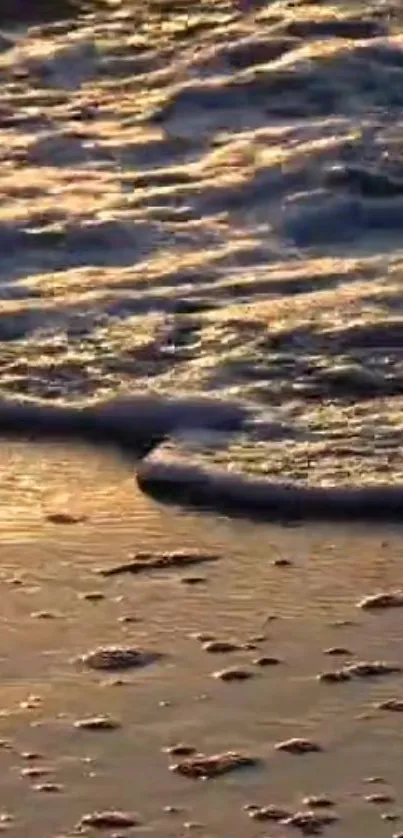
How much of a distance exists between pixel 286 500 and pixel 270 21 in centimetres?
395

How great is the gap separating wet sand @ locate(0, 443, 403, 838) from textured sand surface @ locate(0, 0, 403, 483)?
30 centimetres

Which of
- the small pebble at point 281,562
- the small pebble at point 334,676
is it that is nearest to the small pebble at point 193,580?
the small pebble at point 281,562

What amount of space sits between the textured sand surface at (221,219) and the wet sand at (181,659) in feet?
0.99

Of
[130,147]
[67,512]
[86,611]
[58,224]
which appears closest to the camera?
[86,611]

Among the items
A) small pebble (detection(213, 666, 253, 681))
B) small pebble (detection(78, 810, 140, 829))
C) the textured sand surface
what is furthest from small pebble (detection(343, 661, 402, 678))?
the textured sand surface

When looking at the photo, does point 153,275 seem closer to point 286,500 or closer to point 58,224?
point 58,224

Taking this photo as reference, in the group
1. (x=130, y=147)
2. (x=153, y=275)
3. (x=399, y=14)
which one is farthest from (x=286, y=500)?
(x=399, y=14)

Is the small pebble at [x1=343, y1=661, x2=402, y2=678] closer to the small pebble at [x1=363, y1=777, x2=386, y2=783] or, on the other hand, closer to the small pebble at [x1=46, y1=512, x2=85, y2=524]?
the small pebble at [x1=363, y1=777, x2=386, y2=783]

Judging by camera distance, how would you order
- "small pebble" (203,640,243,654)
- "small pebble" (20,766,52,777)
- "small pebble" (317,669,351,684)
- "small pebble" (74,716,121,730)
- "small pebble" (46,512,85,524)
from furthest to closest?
1. "small pebble" (46,512,85,524)
2. "small pebble" (203,640,243,654)
3. "small pebble" (317,669,351,684)
4. "small pebble" (74,716,121,730)
5. "small pebble" (20,766,52,777)

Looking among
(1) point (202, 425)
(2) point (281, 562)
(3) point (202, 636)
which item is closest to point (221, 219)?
(1) point (202, 425)

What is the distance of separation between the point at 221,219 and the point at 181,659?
7.58 feet

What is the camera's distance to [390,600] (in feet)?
11.9

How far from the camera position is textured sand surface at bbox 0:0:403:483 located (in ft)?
15.0

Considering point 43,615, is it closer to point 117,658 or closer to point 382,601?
point 117,658
